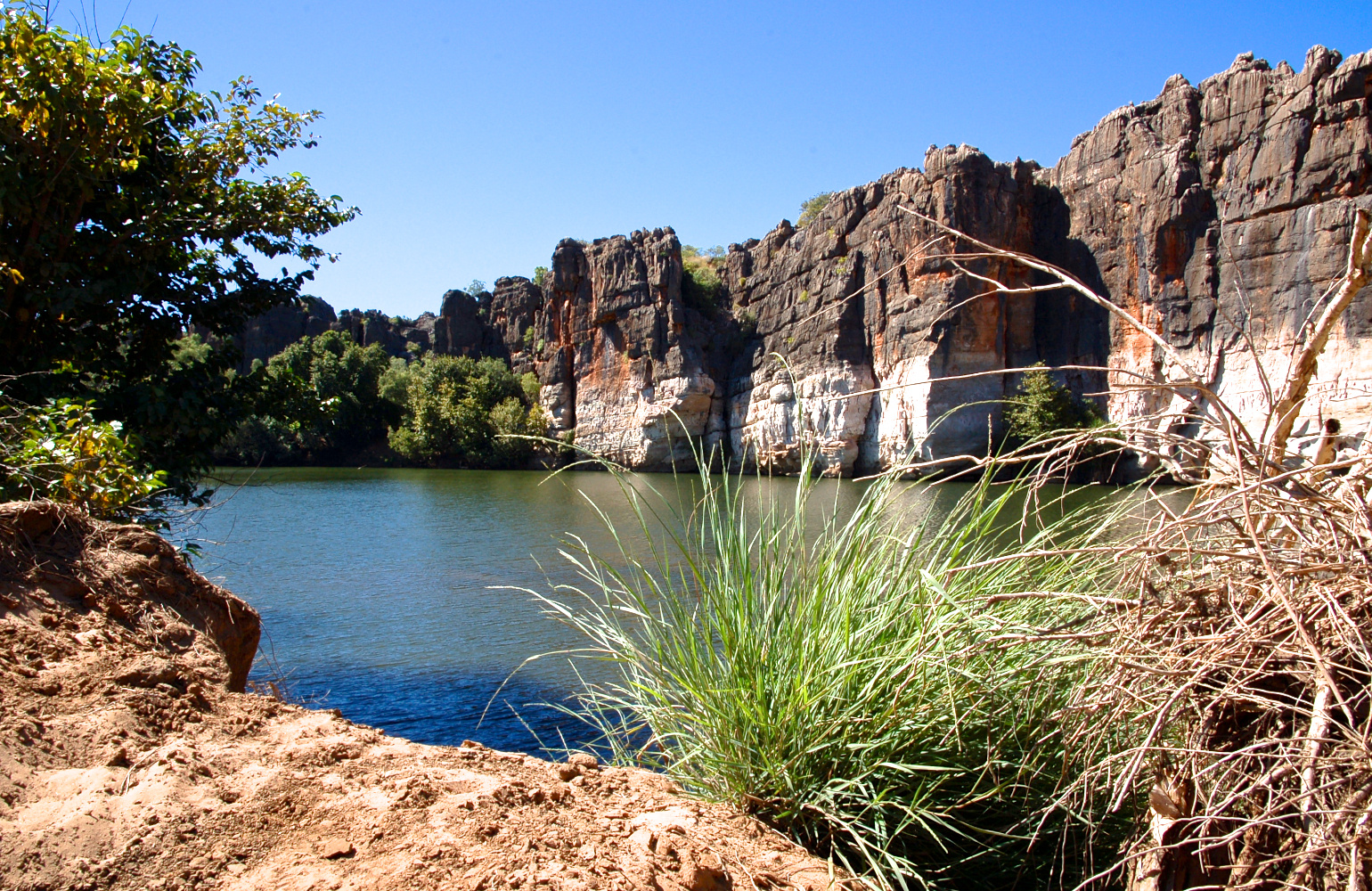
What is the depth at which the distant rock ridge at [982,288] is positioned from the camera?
2875cm

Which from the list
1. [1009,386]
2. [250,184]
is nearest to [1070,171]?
[1009,386]

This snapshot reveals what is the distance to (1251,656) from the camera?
1.78 metres

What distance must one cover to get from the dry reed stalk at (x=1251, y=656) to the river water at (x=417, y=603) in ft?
3.97

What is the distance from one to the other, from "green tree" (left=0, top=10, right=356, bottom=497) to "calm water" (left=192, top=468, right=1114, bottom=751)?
3.58 feet

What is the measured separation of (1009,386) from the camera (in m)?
35.5

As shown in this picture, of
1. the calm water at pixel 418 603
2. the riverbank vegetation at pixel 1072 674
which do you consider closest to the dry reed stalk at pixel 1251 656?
the riverbank vegetation at pixel 1072 674

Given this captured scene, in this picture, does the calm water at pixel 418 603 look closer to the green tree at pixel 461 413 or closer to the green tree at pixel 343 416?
the green tree at pixel 343 416

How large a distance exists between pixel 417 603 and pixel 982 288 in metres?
25.6

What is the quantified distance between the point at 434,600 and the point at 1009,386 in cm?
2923

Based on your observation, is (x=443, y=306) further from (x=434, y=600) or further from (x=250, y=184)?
(x=250, y=184)

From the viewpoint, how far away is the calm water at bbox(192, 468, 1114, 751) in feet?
24.3

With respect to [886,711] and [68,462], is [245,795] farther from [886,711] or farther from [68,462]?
[68,462]

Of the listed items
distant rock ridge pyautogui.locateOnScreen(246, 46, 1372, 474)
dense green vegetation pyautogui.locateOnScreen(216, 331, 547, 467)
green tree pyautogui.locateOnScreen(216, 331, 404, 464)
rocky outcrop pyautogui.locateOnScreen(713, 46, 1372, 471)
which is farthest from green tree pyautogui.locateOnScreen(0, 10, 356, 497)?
dense green vegetation pyautogui.locateOnScreen(216, 331, 547, 467)

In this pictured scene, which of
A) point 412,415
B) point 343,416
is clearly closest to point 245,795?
point 343,416
